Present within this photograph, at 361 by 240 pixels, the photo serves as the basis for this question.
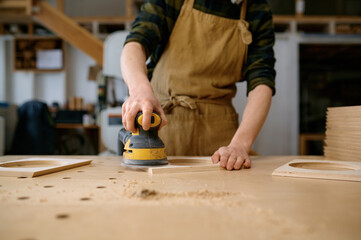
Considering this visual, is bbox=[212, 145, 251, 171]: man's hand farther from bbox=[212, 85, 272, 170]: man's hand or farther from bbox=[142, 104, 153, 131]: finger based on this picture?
bbox=[142, 104, 153, 131]: finger

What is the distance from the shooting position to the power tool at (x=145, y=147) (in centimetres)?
83

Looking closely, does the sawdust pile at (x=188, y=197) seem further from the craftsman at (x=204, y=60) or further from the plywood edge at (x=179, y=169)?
the craftsman at (x=204, y=60)

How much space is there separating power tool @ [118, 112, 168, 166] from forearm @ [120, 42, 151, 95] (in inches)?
5.6

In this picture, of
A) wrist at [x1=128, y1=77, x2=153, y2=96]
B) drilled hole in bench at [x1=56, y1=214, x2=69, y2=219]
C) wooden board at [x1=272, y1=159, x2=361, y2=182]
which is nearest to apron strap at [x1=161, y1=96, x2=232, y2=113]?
wrist at [x1=128, y1=77, x2=153, y2=96]

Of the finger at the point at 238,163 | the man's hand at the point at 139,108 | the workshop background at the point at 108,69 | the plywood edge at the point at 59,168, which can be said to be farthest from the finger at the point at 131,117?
the workshop background at the point at 108,69

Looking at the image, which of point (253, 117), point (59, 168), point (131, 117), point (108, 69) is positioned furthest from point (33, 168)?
point (108, 69)

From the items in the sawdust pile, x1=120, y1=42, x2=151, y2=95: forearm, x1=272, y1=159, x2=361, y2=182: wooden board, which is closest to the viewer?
the sawdust pile

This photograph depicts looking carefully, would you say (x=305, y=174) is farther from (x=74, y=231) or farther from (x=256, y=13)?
(x=256, y=13)

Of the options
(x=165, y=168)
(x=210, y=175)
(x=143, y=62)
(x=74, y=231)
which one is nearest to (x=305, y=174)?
(x=210, y=175)

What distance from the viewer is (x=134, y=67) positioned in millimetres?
1044

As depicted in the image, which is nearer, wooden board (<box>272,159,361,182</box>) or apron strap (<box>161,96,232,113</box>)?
wooden board (<box>272,159,361,182</box>)

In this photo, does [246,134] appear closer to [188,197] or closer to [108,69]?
[188,197]

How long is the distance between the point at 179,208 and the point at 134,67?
691mm

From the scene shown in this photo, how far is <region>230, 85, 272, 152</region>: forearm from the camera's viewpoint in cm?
107
